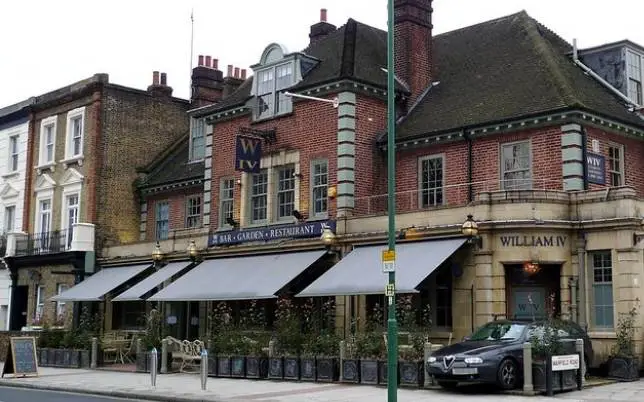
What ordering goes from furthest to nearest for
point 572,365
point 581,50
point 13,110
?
point 13,110 → point 581,50 → point 572,365

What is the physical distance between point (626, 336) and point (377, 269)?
6168 mm

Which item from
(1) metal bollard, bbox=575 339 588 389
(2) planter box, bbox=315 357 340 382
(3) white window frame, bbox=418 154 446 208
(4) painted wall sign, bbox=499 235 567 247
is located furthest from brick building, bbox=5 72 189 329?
(1) metal bollard, bbox=575 339 588 389

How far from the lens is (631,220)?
1988cm

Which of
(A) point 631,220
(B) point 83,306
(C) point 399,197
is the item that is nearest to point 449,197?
(C) point 399,197

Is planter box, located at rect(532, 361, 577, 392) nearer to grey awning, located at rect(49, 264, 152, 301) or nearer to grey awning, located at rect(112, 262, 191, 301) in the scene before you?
grey awning, located at rect(112, 262, 191, 301)

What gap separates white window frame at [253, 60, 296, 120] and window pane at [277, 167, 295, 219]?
1.89m

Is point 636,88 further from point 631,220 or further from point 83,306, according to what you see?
point 83,306

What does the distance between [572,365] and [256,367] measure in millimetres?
8093

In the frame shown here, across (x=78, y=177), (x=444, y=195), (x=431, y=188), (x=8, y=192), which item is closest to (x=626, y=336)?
(x=444, y=195)

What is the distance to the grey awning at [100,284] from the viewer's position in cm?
2973

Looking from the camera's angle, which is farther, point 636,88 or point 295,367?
point 636,88

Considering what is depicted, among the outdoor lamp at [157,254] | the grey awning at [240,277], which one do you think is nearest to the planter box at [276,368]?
the grey awning at [240,277]

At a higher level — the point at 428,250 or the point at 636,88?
the point at 636,88

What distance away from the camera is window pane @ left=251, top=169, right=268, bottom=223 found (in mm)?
27250
